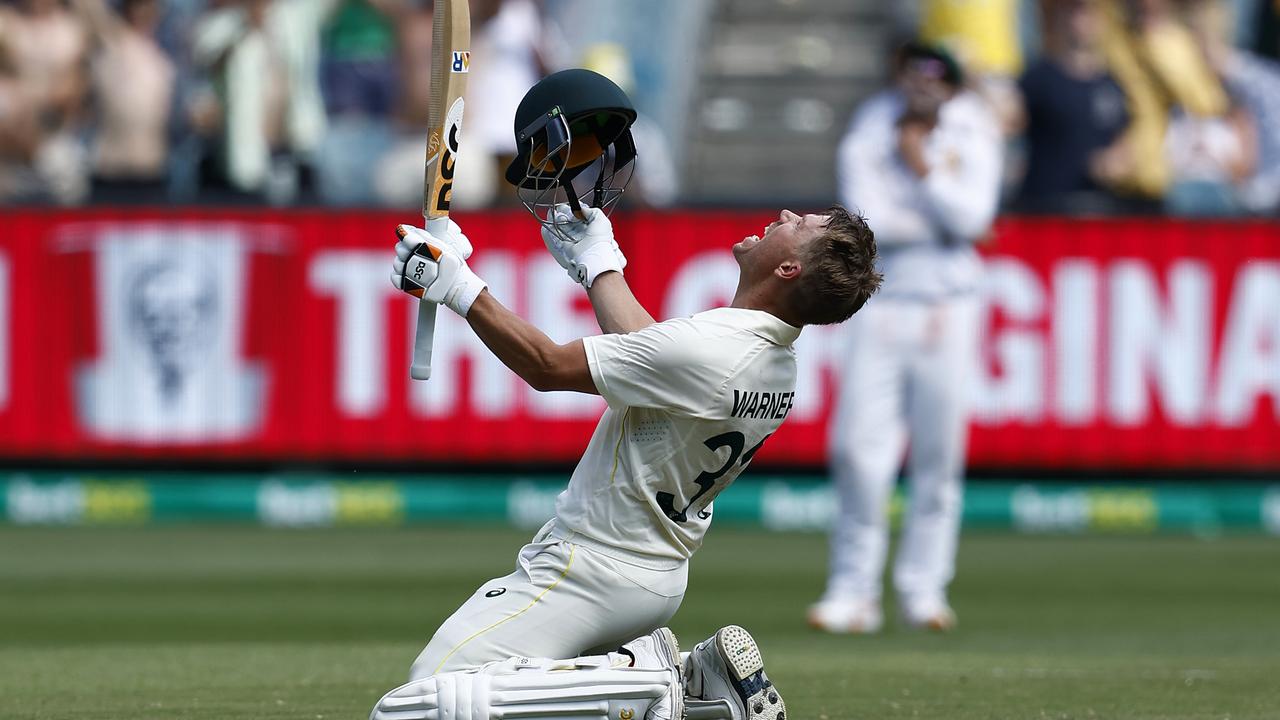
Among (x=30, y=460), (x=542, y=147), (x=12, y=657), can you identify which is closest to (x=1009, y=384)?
(x=30, y=460)

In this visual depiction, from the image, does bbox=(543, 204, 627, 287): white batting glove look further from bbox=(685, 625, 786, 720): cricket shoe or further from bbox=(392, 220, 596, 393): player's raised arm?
bbox=(685, 625, 786, 720): cricket shoe

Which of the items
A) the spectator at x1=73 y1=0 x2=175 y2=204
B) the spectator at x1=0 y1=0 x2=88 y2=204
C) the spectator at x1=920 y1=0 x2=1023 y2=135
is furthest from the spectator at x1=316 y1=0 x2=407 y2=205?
the spectator at x1=920 y1=0 x2=1023 y2=135

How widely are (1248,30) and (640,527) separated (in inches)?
460

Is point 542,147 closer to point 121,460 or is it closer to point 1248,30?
point 121,460

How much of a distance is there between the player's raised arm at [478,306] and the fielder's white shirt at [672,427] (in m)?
0.10

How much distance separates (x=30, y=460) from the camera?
12992 millimetres

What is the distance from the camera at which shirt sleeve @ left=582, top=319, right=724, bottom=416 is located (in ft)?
16.0

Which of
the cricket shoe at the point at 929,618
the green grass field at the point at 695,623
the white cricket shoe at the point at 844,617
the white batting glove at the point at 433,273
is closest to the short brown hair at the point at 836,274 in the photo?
the white batting glove at the point at 433,273

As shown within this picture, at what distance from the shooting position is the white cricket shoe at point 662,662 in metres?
4.95

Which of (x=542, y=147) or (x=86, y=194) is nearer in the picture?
(x=542, y=147)

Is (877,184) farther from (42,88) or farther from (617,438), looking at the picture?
(42,88)

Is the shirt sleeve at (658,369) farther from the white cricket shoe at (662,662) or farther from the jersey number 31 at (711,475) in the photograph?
the white cricket shoe at (662,662)

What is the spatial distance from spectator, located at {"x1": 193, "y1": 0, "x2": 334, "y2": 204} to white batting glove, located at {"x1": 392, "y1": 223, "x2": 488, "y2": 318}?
871 cm

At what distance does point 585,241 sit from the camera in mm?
5301
